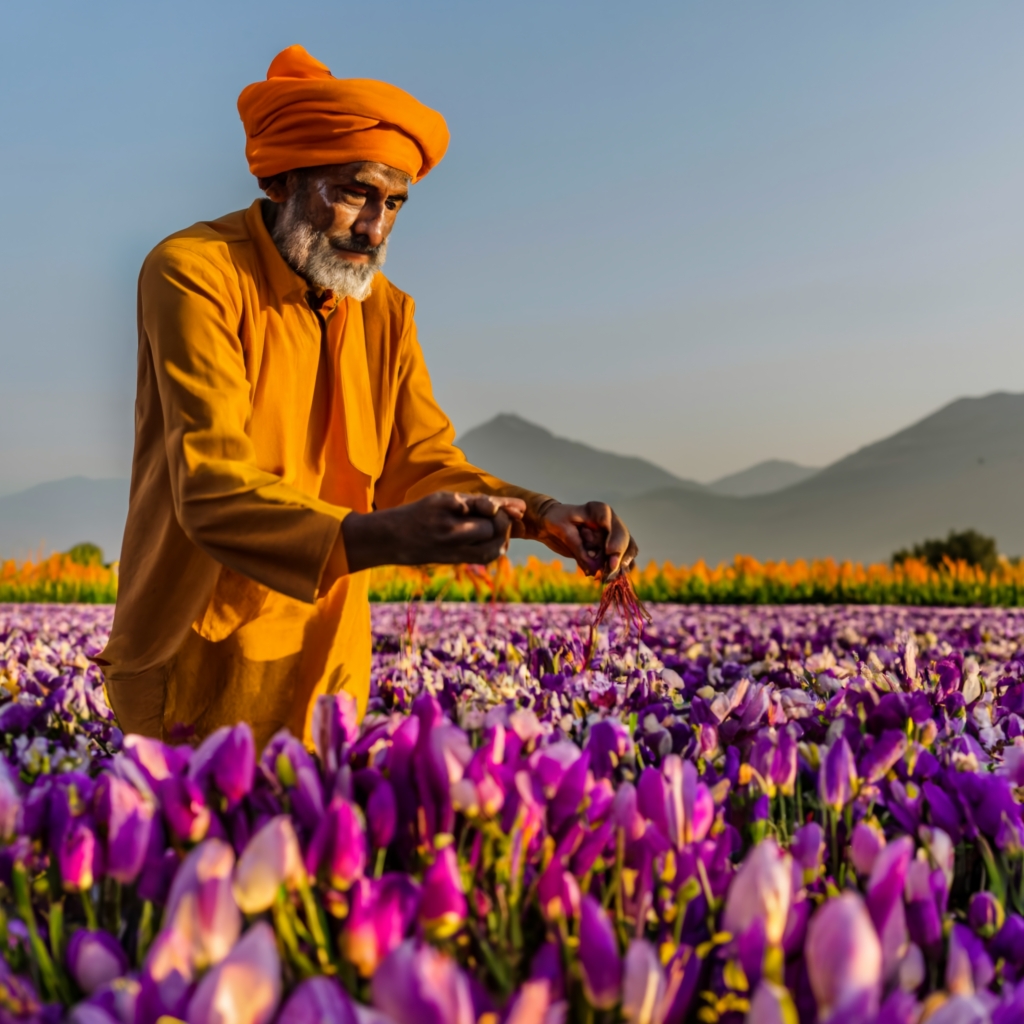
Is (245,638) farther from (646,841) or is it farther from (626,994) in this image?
(626,994)

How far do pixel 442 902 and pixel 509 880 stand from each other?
0.71 feet

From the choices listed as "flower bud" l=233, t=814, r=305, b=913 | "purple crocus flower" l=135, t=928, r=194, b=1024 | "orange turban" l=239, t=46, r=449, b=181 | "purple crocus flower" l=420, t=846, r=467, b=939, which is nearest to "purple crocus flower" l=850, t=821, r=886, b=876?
"purple crocus flower" l=420, t=846, r=467, b=939

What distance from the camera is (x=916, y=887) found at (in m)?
1.41

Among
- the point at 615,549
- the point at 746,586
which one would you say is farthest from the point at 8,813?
the point at 746,586

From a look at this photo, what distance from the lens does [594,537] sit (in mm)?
2461

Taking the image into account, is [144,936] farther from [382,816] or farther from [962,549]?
[962,549]

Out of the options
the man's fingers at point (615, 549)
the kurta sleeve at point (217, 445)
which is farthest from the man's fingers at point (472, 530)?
the man's fingers at point (615, 549)

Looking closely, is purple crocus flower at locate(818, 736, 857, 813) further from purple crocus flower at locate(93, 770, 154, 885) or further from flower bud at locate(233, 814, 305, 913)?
purple crocus flower at locate(93, 770, 154, 885)

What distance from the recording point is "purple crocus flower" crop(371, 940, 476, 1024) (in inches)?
38.7

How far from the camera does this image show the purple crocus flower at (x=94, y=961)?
3.92ft

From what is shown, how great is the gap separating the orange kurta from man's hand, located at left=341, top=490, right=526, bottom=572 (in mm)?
340

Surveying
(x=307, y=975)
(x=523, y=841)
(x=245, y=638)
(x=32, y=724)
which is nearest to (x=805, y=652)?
(x=245, y=638)

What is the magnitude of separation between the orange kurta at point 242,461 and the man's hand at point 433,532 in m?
0.34

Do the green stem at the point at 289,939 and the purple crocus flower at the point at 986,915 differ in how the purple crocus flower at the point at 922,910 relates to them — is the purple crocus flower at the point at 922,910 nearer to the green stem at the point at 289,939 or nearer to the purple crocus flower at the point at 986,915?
the purple crocus flower at the point at 986,915
